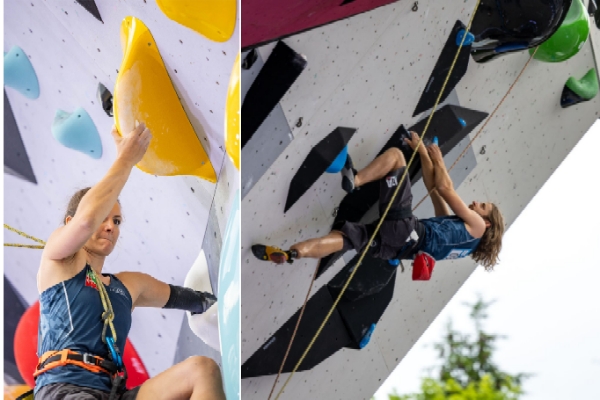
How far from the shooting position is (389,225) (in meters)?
1.70

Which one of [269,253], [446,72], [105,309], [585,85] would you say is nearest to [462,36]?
[446,72]

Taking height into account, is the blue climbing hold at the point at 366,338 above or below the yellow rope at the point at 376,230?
below

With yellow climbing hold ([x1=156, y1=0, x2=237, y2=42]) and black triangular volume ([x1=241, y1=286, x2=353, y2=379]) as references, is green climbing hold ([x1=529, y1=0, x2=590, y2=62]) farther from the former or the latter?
yellow climbing hold ([x1=156, y1=0, x2=237, y2=42])

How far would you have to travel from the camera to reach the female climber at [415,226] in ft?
5.46

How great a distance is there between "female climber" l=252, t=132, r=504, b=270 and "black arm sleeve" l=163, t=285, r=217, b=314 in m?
0.43

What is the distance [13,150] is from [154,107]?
376 millimetres

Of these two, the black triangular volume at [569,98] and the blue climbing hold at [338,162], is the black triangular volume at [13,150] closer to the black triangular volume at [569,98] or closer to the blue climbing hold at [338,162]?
the blue climbing hold at [338,162]

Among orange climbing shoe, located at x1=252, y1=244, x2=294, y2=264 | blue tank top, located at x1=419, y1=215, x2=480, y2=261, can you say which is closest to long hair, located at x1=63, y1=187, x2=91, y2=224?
orange climbing shoe, located at x1=252, y1=244, x2=294, y2=264

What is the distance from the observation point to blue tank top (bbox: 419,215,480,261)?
173cm

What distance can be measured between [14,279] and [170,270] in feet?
1.13

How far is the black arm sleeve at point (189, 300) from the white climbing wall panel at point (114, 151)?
17 millimetres

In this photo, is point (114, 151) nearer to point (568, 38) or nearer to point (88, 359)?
point (88, 359)

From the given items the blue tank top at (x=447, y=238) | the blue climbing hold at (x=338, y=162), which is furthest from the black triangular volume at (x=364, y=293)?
the blue climbing hold at (x=338, y=162)

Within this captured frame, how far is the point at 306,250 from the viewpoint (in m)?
1.66
